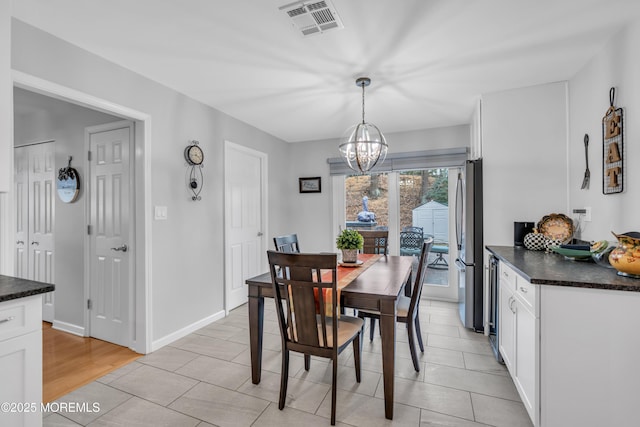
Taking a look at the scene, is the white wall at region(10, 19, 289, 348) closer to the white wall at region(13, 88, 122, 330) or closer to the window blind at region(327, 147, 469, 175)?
the white wall at region(13, 88, 122, 330)

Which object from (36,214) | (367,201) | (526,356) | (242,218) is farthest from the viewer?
(367,201)

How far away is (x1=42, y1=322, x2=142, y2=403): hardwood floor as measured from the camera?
7.20 ft

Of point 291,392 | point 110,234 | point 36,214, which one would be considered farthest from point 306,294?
point 36,214

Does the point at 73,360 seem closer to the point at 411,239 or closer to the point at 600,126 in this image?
the point at 411,239

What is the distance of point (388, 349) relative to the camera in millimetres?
1802

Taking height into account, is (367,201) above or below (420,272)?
above

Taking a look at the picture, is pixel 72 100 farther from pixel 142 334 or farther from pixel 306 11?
pixel 142 334

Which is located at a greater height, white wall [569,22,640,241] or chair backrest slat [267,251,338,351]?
white wall [569,22,640,241]

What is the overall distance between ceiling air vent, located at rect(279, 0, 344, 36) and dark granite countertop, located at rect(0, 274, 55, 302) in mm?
1878

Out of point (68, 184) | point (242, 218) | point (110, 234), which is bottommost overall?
point (110, 234)

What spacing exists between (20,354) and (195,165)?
85.8 inches

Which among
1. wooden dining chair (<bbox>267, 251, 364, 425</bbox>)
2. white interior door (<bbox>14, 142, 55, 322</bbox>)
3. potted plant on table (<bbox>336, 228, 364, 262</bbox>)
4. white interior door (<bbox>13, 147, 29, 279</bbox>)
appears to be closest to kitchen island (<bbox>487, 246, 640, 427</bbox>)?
wooden dining chair (<bbox>267, 251, 364, 425</bbox>)

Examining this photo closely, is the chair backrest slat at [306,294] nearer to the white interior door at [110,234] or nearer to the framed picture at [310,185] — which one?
the white interior door at [110,234]

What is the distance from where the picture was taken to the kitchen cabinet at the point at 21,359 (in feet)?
3.98
